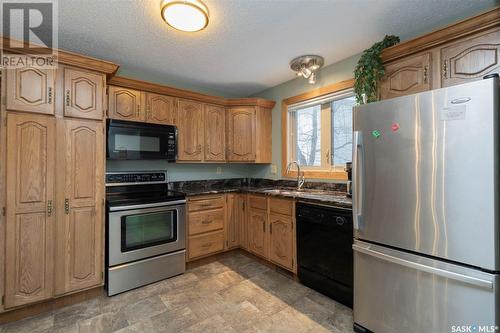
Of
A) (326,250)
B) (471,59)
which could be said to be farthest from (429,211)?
(471,59)

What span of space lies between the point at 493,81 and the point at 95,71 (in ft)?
9.53

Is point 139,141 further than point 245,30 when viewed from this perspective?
Yes

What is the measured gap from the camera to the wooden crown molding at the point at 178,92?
8.61ft

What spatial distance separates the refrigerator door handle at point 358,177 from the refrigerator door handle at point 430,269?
0.18 metres

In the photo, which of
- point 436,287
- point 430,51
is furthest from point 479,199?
point 430,51

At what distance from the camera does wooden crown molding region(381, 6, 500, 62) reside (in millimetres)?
1461

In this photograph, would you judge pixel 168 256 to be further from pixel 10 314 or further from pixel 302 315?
pixel 302 315

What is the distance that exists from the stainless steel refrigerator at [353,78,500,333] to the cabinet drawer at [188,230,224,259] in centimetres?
179

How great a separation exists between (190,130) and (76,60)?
4.58ft

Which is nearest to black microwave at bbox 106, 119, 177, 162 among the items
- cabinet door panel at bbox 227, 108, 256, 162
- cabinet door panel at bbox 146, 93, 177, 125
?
cabinet door panel at bbox 146, 93, 177, 125

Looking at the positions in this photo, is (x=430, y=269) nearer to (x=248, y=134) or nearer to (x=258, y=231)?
(x=258, y=231)

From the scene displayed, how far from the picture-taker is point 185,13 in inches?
62.4

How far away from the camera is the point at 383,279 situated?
1.57m

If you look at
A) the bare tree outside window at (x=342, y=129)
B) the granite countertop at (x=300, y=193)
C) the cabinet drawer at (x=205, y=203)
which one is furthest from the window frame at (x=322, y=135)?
the cabinet drawer at (x=205, y=203)
